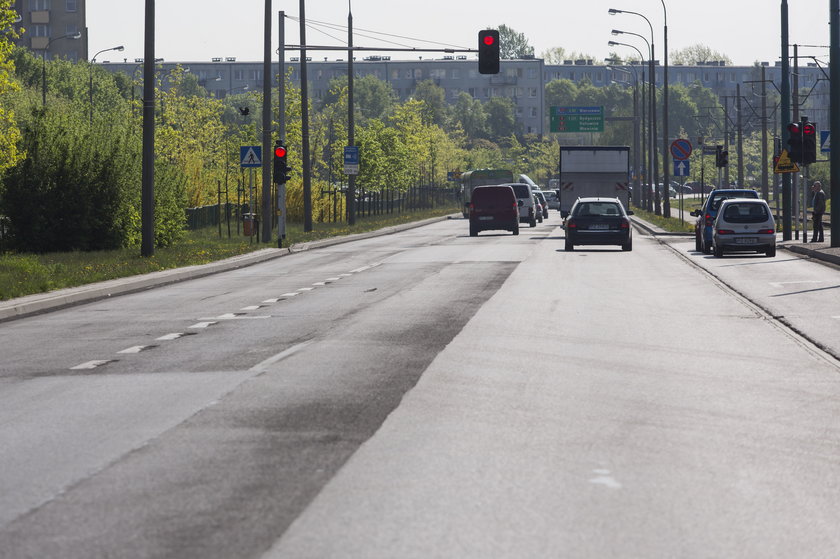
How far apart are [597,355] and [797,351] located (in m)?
2.10

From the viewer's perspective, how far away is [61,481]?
7859 millimetres

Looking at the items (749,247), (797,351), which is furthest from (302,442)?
(749,247)

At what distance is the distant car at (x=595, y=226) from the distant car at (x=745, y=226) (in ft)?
11.8

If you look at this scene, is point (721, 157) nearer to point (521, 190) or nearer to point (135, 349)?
point (521, 190)

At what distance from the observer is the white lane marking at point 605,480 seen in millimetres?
7668

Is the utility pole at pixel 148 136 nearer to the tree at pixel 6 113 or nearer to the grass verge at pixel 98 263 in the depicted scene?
the grass verge at pixel 98 263

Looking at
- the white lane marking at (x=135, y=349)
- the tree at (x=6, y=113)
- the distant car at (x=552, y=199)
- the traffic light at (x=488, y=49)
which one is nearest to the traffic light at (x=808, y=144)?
the traffic light at (x=488, y=49)

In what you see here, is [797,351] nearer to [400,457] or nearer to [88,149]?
[400,457]

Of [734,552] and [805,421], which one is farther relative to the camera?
[805,421]

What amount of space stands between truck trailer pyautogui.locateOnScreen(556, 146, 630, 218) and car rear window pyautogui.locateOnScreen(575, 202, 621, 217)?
1890 centimetres

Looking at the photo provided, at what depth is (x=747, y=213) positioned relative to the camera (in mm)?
35094

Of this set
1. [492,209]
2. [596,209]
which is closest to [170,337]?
[596,209]

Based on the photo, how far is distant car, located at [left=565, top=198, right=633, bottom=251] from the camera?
38.5 m

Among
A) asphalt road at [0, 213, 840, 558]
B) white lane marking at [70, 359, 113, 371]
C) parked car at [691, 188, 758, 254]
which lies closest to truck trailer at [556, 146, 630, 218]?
parked car at [691, 188, 758, 254]
